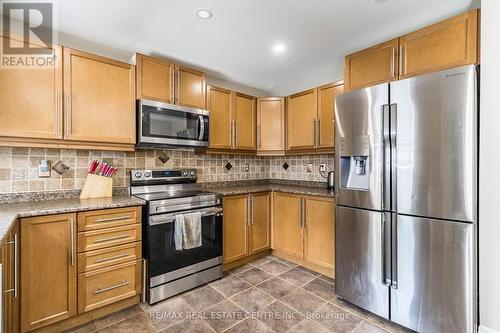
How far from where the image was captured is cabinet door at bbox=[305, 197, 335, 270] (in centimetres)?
255

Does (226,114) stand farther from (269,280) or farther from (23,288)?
(23,288)

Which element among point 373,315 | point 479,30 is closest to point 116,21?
point 479,30

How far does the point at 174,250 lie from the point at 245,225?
953 millimetres

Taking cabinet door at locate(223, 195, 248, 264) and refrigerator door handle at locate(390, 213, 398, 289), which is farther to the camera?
cabinet door at locate(223, 195, 248, 264)

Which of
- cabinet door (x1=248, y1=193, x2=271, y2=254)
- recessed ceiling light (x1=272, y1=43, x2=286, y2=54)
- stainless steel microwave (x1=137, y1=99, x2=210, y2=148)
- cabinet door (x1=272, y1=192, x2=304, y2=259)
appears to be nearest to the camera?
stainless steel microwave (x1=137, y1=99, x2=210, y2=148)

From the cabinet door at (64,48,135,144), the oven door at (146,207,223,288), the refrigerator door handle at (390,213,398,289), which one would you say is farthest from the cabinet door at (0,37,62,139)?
the refrigerator door handle at (390,213,398,289)

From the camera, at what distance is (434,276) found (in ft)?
5.34

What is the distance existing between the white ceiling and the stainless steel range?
131cm

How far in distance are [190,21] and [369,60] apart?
5.21ft

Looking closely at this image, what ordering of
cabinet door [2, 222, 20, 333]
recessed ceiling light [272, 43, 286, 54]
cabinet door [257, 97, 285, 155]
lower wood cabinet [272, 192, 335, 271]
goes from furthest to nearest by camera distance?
cabinet door [257, 97, 285, 155] < lower wood cabinet [272, 192, 335, 271] < recessed ceiling light [272, 43, 286, 54] < cabinet door [2, 222, 20, 333]

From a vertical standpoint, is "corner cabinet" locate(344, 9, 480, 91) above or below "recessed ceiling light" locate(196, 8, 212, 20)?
below

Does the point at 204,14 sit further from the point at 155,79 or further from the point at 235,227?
the point at 235,227

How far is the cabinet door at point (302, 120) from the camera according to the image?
2941 mm

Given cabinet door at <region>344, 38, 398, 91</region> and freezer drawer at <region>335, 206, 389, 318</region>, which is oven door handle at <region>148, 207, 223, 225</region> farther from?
cabinet door at <region>344, 38, 398, 91</region>
